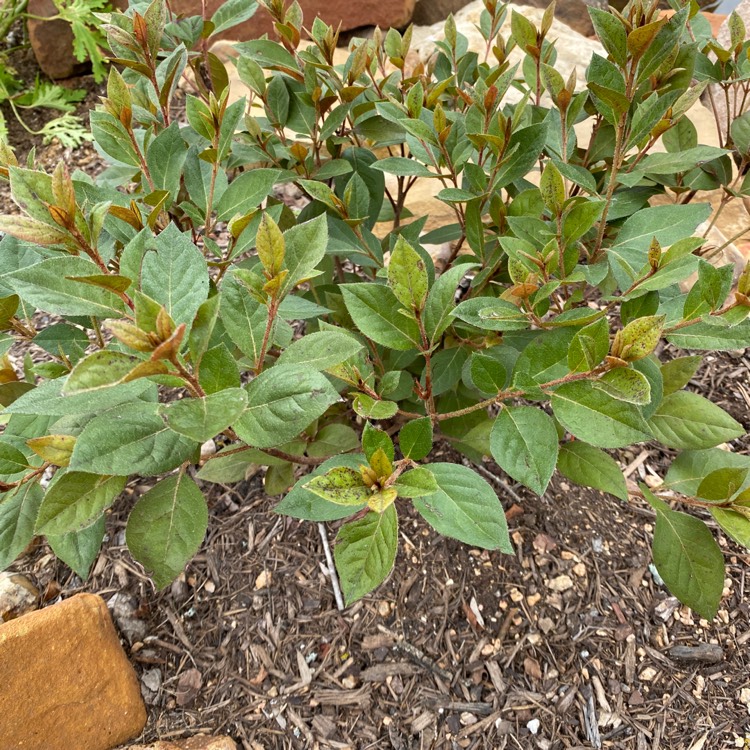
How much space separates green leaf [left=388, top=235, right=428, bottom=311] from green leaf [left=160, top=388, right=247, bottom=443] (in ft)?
1.28

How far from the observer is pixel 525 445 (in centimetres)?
117

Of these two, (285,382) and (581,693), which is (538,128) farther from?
(581,693)

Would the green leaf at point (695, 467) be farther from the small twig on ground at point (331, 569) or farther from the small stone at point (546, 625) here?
the small twig on ground at point (331, 569)

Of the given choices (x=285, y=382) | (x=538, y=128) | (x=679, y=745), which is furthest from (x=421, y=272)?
(x=679, y=745)

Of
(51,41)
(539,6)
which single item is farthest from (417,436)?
(539,6)

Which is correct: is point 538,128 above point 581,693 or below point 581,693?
above

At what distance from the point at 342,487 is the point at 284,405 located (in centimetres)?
18

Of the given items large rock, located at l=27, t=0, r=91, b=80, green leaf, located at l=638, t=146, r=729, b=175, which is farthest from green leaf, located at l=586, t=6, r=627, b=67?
large rock, located at l=27, t=0, r=91, b=80

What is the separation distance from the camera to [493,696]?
1.59 metres

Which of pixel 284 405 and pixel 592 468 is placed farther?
A: pixel 592 468

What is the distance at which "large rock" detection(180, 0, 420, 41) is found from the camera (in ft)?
14.7

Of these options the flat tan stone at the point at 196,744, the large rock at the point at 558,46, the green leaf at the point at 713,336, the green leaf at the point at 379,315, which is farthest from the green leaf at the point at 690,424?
the large rock at the point at 558,46

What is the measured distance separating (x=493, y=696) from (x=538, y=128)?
4.58 feet

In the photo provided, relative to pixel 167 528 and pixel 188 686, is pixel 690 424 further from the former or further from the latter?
pixel 188 686
